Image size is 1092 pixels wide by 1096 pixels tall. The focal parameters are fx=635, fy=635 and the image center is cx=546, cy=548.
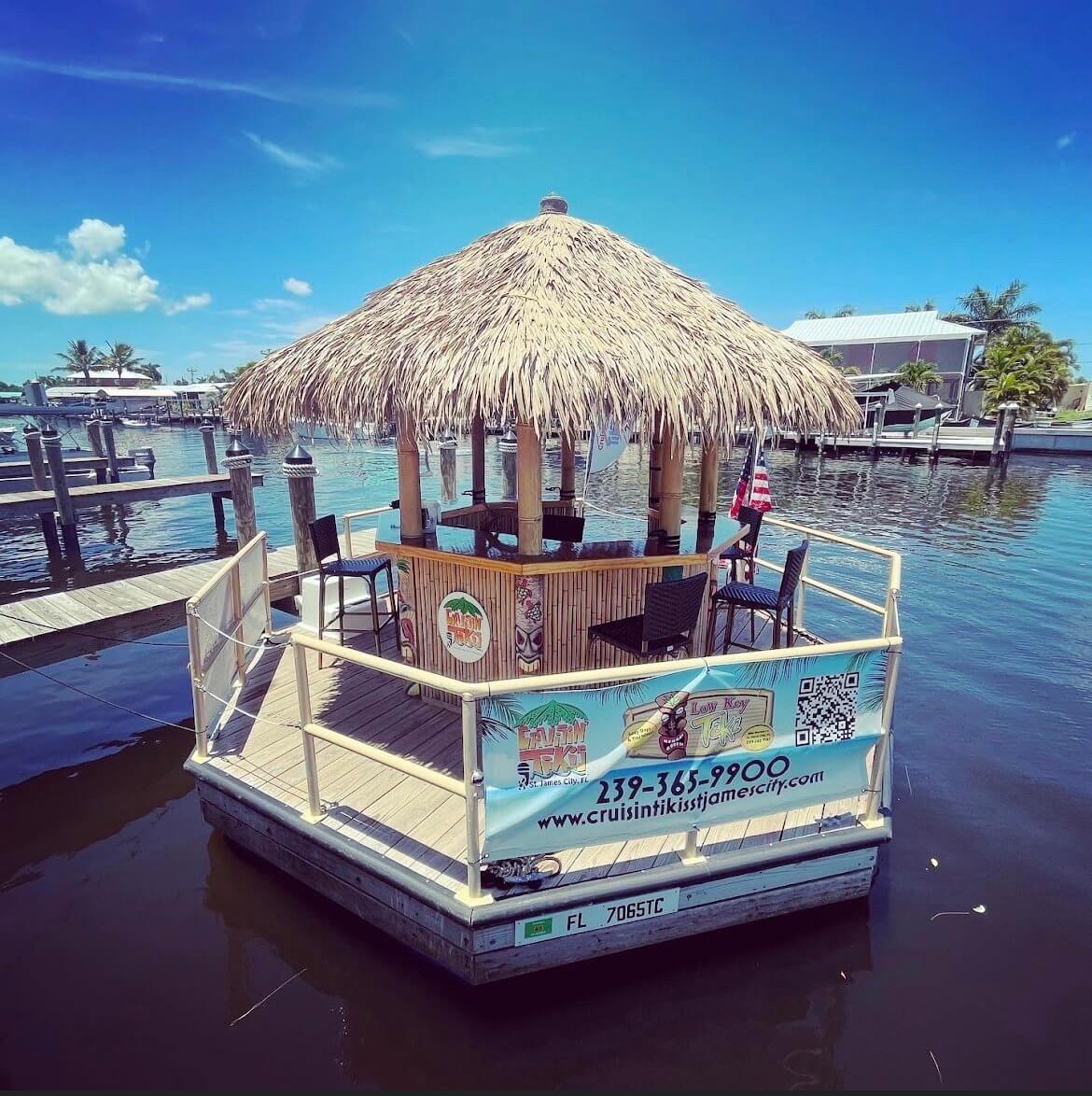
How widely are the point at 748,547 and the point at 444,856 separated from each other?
17.8ft

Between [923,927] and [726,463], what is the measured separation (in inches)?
1535

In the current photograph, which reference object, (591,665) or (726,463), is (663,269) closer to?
(591,665)

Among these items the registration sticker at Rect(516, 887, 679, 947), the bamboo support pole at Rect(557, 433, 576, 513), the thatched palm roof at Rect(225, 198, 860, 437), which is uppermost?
the thatched palm roof at Rect(225, 198, 860, 437)

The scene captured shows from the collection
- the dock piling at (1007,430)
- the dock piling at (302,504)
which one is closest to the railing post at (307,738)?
the dock piling at (302,504)

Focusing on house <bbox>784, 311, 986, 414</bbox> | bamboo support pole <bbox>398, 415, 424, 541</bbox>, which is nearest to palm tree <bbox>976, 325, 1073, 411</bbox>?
house <bbox>784, 311, 986, 414</bbox>

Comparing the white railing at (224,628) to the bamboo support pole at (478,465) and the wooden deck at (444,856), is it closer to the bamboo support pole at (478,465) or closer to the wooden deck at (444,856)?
the wooden deck at (444,856)

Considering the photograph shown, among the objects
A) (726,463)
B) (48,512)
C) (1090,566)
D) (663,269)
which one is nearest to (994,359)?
(726,463)

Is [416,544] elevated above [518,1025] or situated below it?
above

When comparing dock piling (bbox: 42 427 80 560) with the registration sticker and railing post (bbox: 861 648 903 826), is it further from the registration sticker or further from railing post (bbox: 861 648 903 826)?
railing post (bbox: 861 648 903 826)

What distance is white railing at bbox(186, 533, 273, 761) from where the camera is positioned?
14.9ft

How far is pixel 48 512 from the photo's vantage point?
578 inches

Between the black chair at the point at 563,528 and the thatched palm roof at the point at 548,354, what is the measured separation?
7.43 ft

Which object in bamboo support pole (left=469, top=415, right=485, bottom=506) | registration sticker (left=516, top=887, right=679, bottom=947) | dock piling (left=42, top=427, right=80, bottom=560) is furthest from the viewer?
dock piling (left=42, top=427, right=80, bottom=560)

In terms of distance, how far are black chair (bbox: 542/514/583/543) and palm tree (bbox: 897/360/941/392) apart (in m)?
53.2
